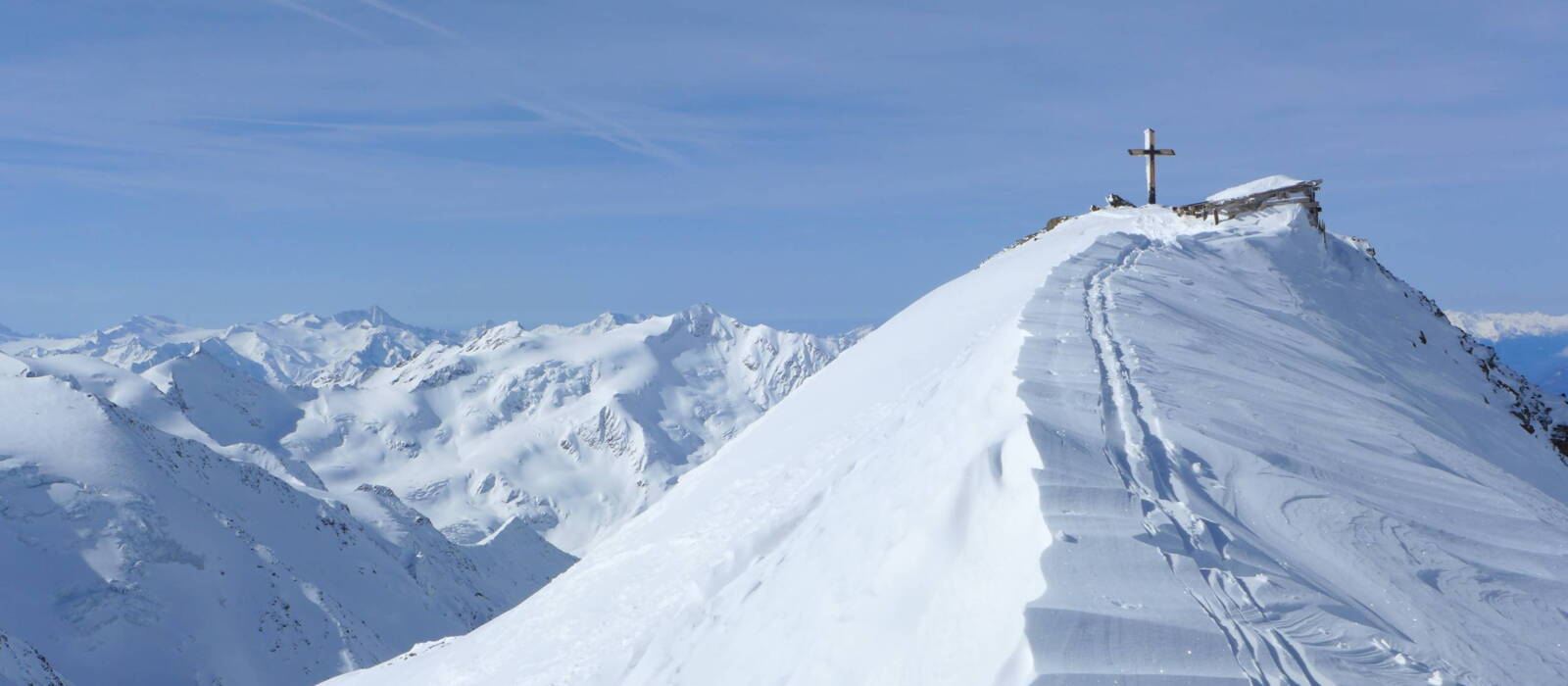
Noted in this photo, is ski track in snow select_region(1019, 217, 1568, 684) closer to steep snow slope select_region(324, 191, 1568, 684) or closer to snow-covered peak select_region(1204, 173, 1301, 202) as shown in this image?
steep snow slope select_region(324, 191, 1568, 684)

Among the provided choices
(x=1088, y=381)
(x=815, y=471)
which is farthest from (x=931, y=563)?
(x=815, y=471)

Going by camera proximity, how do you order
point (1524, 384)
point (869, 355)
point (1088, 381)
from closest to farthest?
point (1088, 381) < point (869, 355) < point (1524, 384)

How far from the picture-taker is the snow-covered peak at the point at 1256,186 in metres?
38.0

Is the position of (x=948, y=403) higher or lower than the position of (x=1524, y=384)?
higher

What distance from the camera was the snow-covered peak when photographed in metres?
38.0

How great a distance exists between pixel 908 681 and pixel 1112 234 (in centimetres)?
2597

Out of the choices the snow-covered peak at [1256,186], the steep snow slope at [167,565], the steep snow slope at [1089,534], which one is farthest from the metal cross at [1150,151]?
the steep snow slope at [167,565]

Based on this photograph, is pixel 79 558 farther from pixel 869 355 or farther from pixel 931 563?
Answer: pixel 931 563

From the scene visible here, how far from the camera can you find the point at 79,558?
361ft

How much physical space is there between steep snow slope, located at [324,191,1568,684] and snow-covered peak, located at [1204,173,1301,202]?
17756 millimetres

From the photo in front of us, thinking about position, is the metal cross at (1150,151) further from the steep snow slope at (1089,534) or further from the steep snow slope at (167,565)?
the steep snow slope at (167,565)

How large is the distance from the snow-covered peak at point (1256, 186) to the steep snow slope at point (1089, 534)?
699 inches

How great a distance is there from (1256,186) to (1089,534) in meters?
36.4

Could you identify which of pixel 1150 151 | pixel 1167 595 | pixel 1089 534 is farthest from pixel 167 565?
pixel 1167 595
